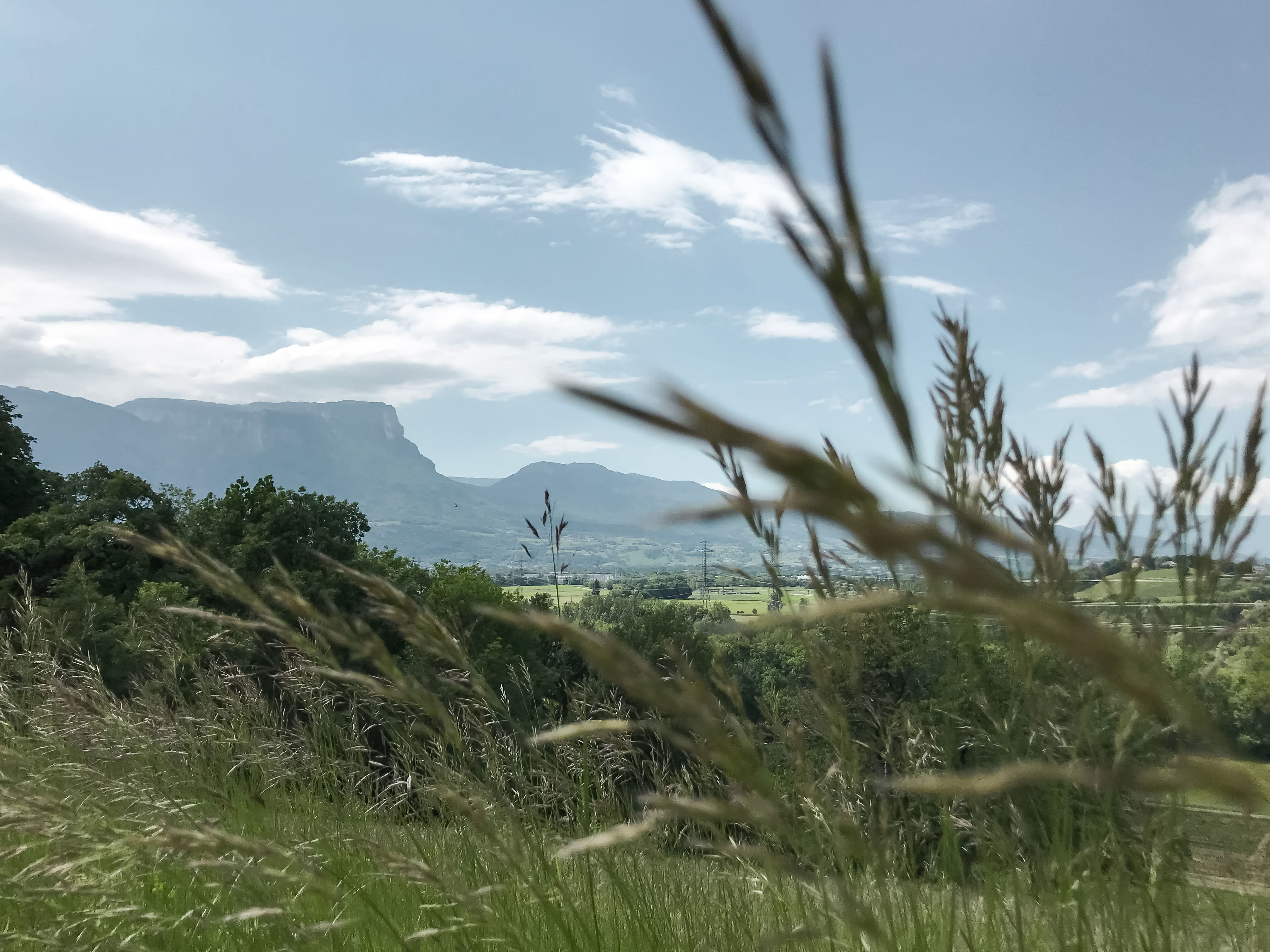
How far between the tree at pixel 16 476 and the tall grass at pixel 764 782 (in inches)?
900

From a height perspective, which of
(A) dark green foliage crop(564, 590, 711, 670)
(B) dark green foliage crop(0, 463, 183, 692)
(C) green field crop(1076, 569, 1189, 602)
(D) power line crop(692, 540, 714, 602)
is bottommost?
(A) dark green foliage crop(564, 590, 711, 670)

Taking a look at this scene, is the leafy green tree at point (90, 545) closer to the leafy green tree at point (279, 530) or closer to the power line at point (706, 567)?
the leafy green tree at point (279, 530)

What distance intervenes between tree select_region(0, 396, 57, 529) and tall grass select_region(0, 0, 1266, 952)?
22.8m

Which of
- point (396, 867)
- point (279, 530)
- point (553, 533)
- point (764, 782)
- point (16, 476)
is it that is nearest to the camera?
point (764, 782)

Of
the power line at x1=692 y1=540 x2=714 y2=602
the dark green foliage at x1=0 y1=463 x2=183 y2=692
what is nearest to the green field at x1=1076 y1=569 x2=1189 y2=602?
the power line at x1=692 y1=540 x2=714 y2=602

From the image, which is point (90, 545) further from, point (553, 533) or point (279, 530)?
point (553, 533)

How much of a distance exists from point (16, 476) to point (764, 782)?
26.6 m

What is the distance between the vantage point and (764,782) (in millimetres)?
876

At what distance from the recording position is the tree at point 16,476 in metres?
21.7

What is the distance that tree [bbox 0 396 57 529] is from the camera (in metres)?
21.7

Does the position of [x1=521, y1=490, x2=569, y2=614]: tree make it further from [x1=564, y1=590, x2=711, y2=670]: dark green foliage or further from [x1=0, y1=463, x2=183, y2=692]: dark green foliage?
[x1=0, y1=463, x2=183, y2=692]: dark green foliage

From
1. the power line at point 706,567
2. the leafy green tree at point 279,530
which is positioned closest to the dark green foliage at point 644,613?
the power line at point 706,567

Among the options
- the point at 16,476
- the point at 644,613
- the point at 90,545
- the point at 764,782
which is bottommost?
the point at 644,613

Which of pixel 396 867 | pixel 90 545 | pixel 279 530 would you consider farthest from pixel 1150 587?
pixel 279 530
